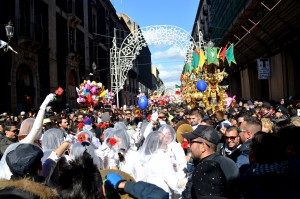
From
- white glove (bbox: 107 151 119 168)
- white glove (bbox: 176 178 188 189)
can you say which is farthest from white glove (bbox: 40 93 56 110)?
white glove (bbox: 176 178 188 189)

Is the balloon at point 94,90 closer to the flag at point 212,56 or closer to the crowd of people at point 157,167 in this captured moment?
the flag at point 212,56

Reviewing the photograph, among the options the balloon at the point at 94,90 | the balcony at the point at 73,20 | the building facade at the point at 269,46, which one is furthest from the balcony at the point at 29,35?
the building facade at the point at 269,46

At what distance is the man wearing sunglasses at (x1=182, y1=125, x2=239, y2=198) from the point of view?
9.43ft

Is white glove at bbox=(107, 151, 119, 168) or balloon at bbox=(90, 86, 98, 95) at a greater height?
balloon at bbox=(90, 86, 98, 95)

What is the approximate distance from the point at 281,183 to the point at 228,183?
0.43 metres

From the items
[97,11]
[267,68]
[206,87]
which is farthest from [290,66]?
[97,11]

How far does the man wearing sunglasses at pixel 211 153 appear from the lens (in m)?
2.87

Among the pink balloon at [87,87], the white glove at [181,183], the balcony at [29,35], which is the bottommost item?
the white glove at [181,183]

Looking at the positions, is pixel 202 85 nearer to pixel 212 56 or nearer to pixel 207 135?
pixel 212 56

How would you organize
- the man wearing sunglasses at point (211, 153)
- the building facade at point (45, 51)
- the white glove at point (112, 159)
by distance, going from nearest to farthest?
the man wearing sunglasses at point (211, 153), the white glove at point (112, 159), the building facade at point (45, 51)

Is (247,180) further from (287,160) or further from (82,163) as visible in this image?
(82,163)

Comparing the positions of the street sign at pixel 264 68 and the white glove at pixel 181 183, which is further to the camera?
the street sign at pixel 264 68

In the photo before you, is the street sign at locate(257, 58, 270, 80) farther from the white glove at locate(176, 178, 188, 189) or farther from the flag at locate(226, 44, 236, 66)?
the white glove at locate(176, 178, 188, 189)

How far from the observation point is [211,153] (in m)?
3.11
